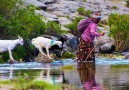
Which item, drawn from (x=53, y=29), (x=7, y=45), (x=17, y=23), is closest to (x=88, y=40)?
(x=7, y=45)

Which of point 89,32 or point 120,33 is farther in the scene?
point 120,33

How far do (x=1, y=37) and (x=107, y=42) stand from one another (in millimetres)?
13982

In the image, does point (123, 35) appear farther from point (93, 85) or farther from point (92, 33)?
point (93, 85)

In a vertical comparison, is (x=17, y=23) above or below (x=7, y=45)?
above

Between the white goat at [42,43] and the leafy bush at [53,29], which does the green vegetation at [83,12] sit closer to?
the leafy bush at [53,29]

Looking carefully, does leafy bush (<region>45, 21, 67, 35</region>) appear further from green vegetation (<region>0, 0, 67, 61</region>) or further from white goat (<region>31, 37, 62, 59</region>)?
white goat (<region>31, 37, 62, 59</region>)

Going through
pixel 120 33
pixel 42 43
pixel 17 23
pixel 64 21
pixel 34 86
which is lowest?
pixel 64 21

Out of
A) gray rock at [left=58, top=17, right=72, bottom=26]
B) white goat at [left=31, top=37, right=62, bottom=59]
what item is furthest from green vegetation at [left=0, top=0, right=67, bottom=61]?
gray rock at [left=58, top=17, right=72, bottom=26]

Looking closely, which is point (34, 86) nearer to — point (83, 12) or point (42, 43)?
point (42, 43)

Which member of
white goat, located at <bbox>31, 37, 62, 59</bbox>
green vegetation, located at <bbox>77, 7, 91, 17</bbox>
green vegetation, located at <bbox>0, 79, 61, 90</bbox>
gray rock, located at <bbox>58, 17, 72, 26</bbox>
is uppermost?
green vegetation, located at <bbox>0, 79, 61, 90</bbox>

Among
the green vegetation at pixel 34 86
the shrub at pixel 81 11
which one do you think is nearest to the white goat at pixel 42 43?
the green vegetation at pixel 34 86

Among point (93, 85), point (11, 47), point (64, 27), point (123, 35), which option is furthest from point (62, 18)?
point (93, 85)

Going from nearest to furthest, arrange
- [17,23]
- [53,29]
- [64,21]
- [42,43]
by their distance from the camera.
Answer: [42,43]
[17,23]
[53,29]
[64,21]

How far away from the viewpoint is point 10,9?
35.1 m
